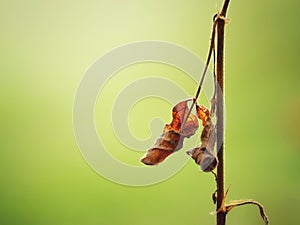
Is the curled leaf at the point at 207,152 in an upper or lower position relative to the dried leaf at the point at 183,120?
lower

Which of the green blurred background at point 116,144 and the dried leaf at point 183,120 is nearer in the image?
the dried leaf at point 183,120

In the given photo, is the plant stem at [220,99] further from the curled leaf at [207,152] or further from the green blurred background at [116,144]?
the green blurred background at [116,144]

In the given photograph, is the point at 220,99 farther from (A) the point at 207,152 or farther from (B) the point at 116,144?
(B) the point at 116,144

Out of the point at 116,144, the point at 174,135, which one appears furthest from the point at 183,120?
the point at 116,144

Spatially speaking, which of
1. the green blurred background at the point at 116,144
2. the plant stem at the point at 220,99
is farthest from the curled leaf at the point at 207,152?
the green blurred background at the point at 116,144

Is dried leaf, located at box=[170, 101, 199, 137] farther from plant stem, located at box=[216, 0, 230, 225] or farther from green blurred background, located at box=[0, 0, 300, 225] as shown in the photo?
green blurred background, located at box=[0, 0, 300, 225]

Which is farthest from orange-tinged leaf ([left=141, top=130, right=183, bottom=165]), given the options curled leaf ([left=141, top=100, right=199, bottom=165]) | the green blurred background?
the green blurred background

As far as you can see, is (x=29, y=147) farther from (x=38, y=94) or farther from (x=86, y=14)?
(x=86, y=14)
